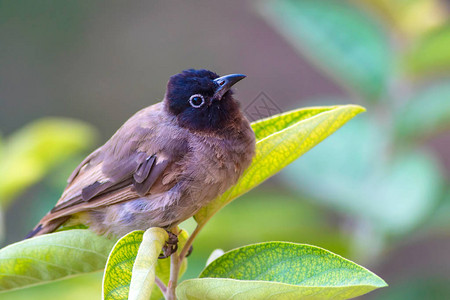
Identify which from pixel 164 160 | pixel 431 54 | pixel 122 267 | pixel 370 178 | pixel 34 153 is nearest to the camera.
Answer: pixel 122 267

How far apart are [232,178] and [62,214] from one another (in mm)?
590

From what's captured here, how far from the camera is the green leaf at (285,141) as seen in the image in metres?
1.57

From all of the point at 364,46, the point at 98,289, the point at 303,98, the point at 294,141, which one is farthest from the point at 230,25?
the point at 294,141

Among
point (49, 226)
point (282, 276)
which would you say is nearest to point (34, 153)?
point (49, 226)

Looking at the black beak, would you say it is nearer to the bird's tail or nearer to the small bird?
the small bird

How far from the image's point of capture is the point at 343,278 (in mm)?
1306

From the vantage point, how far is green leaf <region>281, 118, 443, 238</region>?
2684 mm

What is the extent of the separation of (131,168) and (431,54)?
1624mm

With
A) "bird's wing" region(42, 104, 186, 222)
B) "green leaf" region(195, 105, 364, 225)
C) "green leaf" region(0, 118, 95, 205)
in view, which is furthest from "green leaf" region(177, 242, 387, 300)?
"green leaf" region(0, 118, 95, 205)

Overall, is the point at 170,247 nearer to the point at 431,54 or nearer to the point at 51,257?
the point at 51,257

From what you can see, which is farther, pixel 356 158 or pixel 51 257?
pixel 356 158

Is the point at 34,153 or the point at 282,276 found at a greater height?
the point at 282,276

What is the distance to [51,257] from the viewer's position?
154cm

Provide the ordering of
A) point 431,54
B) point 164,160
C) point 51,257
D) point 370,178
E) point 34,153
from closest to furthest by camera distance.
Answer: point 51,257, point 164,160, point 34,153, point 431,54, point 370,178
